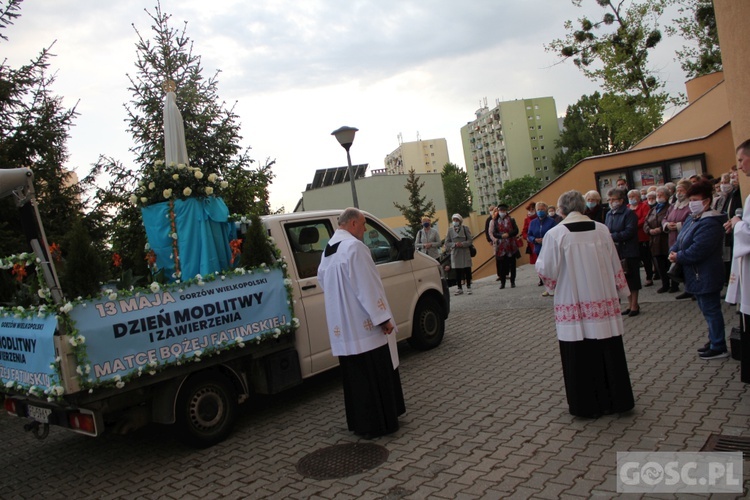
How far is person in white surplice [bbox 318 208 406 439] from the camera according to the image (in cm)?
494

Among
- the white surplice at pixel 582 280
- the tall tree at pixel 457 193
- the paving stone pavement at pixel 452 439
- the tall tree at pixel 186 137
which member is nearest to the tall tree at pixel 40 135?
the tall tree at pixel 186 137

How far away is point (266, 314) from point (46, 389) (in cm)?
197

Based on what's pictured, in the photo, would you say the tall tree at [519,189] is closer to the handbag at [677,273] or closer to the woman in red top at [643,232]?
the woman in red top at [643,232]

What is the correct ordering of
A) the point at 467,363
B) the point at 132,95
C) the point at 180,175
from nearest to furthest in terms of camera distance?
the point at 180,175
the point at 467,363
the point at 132,95

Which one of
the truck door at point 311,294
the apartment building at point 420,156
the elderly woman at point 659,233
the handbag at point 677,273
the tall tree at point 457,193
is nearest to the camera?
the truck door at point 311,294

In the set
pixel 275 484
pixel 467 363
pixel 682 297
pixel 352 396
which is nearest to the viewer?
pixel 275 484

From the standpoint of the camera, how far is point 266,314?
5680 millimetres

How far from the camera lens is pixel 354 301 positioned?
499cm

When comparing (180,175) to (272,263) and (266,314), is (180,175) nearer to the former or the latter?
(272,263)

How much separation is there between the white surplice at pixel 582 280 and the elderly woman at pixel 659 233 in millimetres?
5312

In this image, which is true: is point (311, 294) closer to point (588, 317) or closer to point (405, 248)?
point (405, 248)

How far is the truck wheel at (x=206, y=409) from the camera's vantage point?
5.09 meters

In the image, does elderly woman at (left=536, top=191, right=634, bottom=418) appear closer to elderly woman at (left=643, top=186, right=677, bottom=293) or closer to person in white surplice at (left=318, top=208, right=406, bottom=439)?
person in white surplice at (left=318, top=208, right=406, bottom=439)

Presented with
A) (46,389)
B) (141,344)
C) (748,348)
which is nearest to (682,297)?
(748,348)
